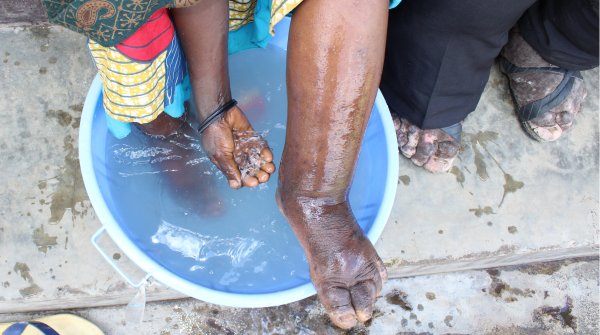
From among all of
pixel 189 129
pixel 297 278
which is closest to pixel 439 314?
pixel 297 278

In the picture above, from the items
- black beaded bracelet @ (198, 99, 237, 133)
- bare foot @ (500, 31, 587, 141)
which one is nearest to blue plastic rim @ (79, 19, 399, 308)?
black beaded bracelet @ (198, 99, 237, 133)

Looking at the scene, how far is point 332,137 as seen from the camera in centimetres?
106

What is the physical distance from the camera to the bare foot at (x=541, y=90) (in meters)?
1.66

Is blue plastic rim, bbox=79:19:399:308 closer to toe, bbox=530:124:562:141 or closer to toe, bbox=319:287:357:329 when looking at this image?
toe, bbox=319:287:357:329

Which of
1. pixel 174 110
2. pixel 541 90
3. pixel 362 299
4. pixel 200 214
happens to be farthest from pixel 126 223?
pixel 541 90

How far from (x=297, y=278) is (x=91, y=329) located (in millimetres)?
605

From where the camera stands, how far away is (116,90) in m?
1.16

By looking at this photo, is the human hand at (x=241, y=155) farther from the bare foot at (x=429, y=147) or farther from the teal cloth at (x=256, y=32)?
the bare foot at (x=429, y=147)

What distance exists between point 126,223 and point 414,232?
84 cm

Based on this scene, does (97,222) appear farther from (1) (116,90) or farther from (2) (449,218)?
(2) (449,218)

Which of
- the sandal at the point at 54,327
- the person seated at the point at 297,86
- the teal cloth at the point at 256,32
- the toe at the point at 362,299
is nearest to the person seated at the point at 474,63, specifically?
the teal cloth at the point at 256,32

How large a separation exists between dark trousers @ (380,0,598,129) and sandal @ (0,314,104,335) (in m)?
1.12

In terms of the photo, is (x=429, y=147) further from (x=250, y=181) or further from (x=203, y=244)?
(x=203, y=244)

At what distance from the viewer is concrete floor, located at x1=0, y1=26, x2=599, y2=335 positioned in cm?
148
